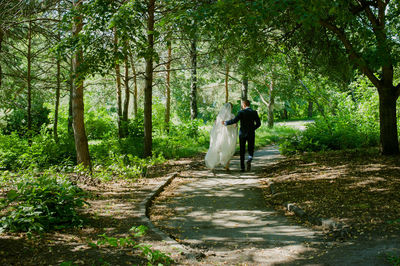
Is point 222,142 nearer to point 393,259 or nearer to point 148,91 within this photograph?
point 148,91

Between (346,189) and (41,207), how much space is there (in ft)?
18.7

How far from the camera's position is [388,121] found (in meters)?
9.91

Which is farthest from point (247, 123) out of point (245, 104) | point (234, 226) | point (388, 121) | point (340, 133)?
point (340, 133)

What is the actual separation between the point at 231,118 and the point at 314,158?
3354 millimetres

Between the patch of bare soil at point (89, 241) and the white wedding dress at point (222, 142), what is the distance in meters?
3.61

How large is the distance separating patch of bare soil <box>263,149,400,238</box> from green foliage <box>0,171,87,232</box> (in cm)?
387

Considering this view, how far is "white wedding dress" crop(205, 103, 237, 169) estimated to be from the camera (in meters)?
10.3

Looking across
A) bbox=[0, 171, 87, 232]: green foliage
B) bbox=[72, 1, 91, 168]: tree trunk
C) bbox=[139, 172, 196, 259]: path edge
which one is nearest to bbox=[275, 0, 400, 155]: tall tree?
bbox=[139, 172, 196, 259]: path edge

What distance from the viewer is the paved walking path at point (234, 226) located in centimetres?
437

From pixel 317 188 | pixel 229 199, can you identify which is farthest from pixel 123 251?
pixel 317 188

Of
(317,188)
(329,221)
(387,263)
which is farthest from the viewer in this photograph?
(317,188)

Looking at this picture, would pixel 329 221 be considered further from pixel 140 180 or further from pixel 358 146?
pixel 358 146

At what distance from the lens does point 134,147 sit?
14859 millimetres

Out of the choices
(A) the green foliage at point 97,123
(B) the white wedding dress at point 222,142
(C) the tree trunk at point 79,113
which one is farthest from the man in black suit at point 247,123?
(A) the green foliage at point 97,123
